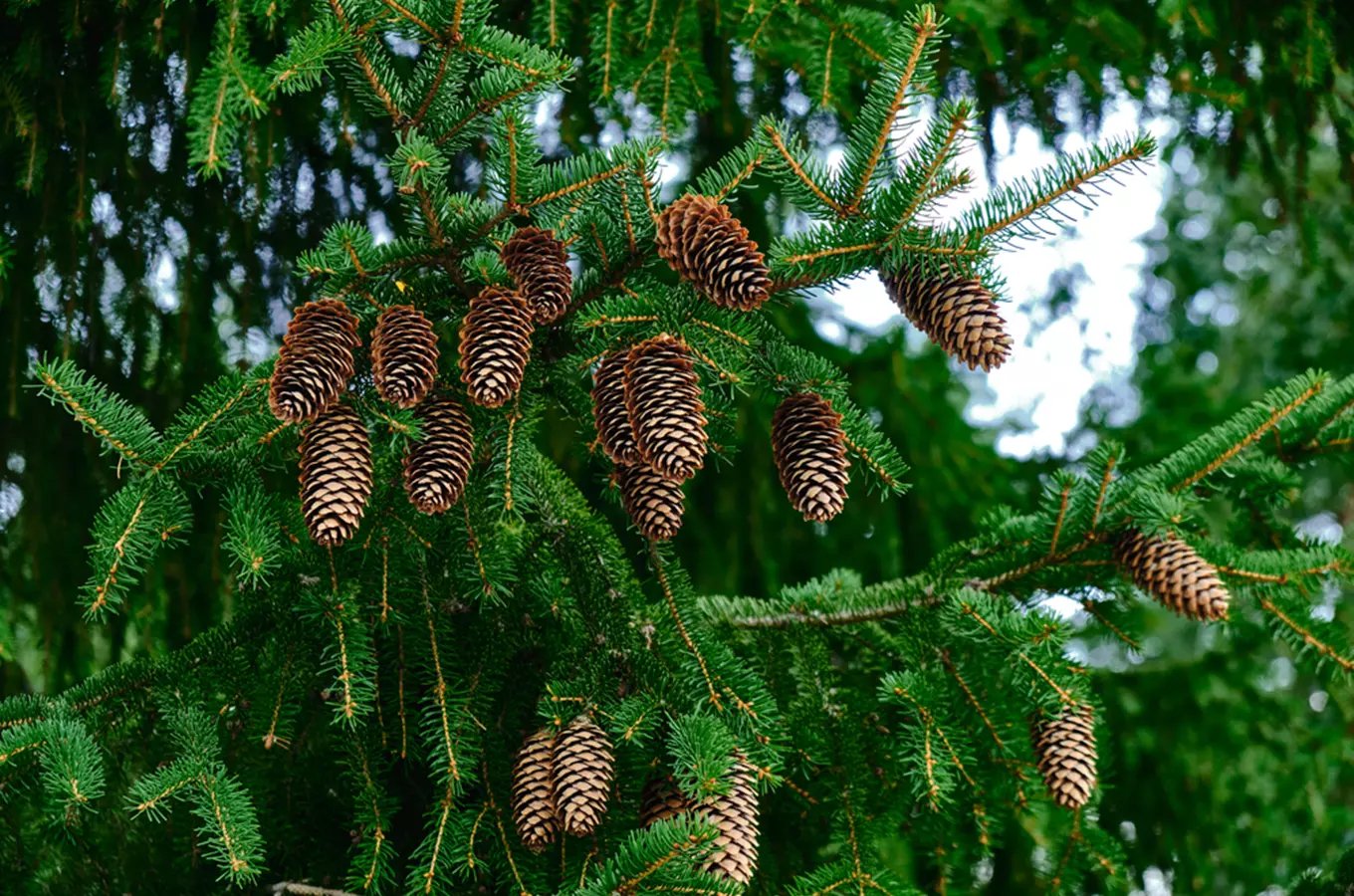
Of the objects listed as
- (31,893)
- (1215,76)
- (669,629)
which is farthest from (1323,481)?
(31,893)

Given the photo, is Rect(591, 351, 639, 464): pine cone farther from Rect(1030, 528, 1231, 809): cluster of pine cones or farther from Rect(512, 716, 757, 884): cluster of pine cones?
Rect(1030, 528, 1231, 809): cluster of pine cones

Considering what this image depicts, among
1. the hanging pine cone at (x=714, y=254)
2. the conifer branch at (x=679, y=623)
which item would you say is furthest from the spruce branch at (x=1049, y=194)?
the conifer branch at (x=679, y=623)

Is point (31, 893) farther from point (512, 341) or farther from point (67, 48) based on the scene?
point (67, 48)

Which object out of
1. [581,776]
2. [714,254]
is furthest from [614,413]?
[581,776]

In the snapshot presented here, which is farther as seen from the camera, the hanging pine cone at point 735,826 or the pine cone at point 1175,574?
the pine cone at point 1175,574

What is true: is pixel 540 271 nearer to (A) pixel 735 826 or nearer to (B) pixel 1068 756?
(A) pixel 735 826

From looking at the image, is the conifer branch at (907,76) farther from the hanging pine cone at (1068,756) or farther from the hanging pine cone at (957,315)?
the hanging pine cone at (1068,756)

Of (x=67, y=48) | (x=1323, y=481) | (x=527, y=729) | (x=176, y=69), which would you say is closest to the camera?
(x=527, y=729)

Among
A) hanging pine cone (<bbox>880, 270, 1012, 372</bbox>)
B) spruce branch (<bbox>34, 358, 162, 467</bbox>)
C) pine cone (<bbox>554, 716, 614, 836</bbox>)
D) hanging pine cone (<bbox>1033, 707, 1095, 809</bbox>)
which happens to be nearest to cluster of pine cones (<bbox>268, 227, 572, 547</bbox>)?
spruce branch (<bbox>34, 358, 162, 467</bbox>)
